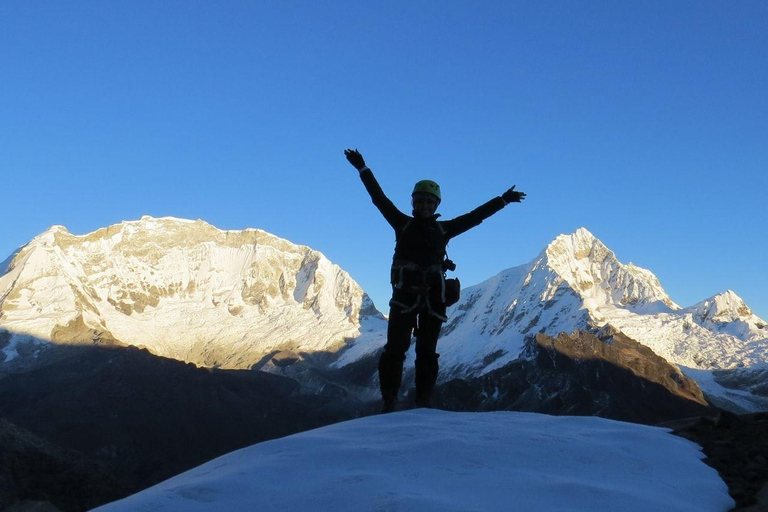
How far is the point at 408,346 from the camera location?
1229cm

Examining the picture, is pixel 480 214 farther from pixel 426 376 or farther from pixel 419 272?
pixel 426 376

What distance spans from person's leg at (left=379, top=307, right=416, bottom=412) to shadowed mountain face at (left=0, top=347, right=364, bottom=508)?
441 feet

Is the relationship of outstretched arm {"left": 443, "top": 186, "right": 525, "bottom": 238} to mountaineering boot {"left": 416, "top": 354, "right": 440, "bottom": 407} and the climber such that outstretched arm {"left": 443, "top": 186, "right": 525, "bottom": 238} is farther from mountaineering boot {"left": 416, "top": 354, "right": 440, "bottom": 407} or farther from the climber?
mountaineering boot {"left": 416, "top": 354, "right": 440, "bottom": 407}

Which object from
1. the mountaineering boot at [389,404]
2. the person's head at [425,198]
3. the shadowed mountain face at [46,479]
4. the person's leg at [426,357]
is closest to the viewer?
the person's head at [425,198]

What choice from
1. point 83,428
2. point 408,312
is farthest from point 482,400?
point 408,312

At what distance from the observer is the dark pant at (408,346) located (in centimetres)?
1190

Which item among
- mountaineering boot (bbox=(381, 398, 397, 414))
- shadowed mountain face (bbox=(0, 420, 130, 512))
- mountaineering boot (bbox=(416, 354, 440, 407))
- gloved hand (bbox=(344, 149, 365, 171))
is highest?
gloved hand (bbox=(344, 149, 365, 171))

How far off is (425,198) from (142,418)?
560 feet

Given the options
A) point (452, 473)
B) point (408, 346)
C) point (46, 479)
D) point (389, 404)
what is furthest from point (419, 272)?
point (46, 479)

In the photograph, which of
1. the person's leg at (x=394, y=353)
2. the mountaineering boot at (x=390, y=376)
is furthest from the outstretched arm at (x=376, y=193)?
the mountaineering boot at (x=390, y=376)

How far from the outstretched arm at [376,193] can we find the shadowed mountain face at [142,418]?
13527cm

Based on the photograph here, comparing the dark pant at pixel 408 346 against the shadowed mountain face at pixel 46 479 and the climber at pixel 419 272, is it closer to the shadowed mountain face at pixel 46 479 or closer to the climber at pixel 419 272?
the climber at pixel 419 272

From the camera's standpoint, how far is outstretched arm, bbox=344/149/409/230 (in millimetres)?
12080

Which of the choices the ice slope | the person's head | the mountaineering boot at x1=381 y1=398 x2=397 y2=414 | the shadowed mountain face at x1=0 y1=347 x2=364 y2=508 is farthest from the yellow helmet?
the shadowed mountain face at x1=0 y1=347 x2=364 y2=508
